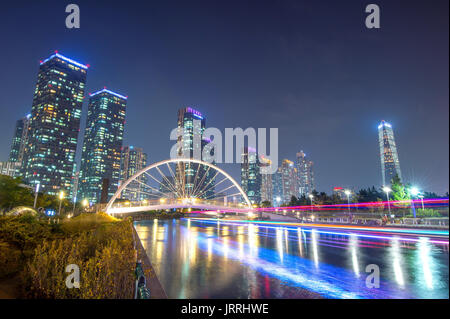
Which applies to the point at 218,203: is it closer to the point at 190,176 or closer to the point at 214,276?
the point at 214,276

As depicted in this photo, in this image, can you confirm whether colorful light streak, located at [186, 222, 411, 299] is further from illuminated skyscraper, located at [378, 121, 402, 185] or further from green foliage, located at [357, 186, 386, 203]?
illuminated skyscraper, located at [378, 121, 402, 185]

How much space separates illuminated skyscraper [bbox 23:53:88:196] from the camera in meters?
160

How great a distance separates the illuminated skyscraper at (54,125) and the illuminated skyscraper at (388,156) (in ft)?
678

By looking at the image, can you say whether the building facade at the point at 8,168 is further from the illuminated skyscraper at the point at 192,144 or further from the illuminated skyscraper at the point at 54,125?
the illuminated skyscraper at the point at 192,144

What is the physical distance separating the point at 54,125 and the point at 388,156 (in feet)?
817

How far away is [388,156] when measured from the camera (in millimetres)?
177375

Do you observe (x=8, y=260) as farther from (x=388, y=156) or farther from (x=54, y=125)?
(x=388, y=156)

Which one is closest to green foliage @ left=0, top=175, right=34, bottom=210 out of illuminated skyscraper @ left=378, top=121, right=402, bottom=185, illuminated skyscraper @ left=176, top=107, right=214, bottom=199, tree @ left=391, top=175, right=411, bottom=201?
tree @ left=391, top=175, right=411, bottom=201

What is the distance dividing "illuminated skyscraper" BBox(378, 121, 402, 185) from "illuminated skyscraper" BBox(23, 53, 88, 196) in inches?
8136

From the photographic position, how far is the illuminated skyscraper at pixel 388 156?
147750mm

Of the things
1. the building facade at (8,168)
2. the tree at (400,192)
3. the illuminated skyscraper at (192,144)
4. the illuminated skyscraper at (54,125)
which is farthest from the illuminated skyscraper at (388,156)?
the building facade at (8,168)

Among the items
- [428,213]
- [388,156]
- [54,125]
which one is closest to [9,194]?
[428,213]

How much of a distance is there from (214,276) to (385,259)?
28.7 ft
